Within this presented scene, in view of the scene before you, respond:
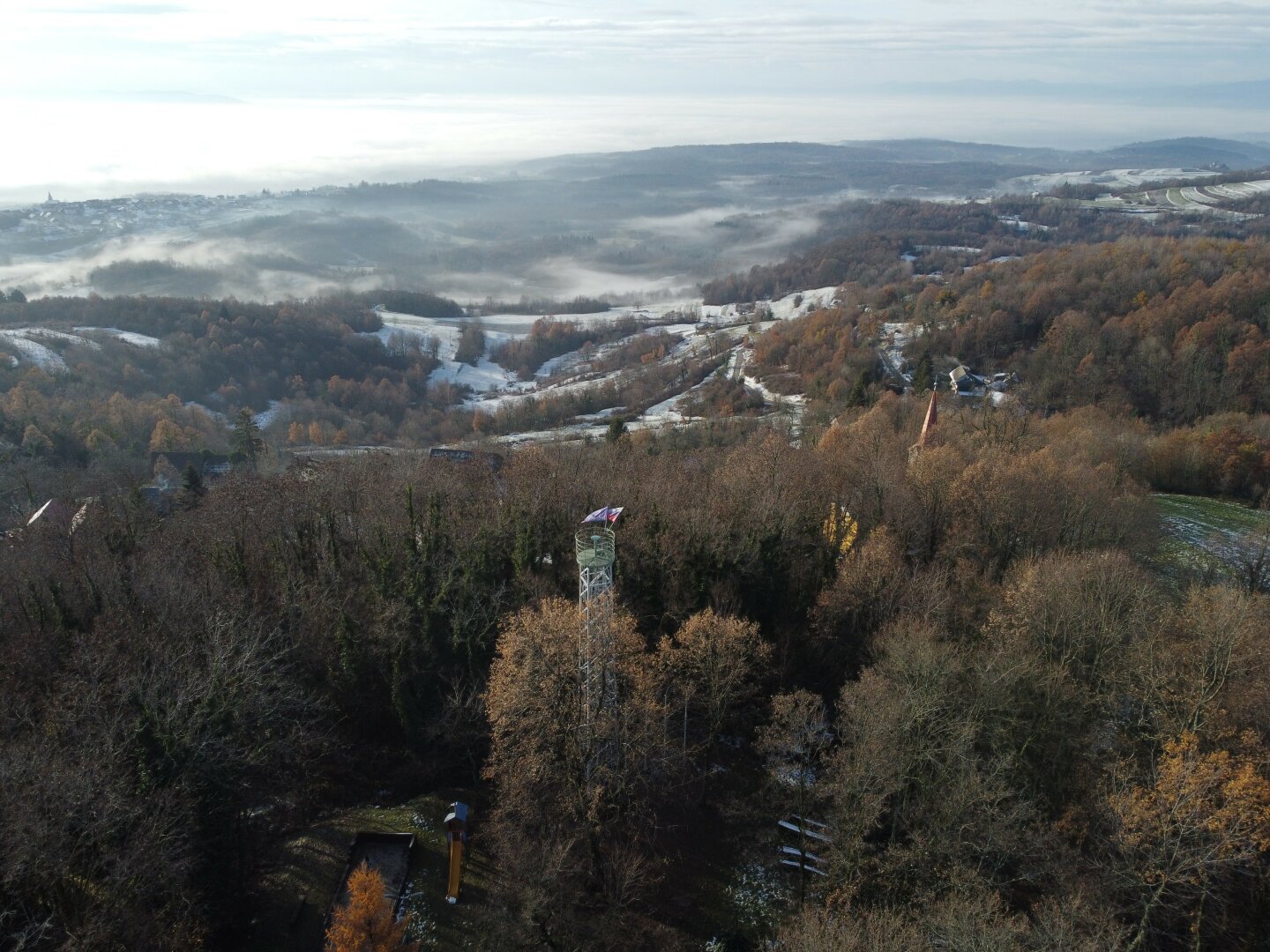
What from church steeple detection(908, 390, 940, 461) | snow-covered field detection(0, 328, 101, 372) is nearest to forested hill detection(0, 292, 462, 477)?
snow-covered field detection(0, 328, 101, 372)

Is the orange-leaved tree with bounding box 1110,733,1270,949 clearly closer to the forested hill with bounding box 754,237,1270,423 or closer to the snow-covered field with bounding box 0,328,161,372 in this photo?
the forested hill with bounding box 754,237,1270,423

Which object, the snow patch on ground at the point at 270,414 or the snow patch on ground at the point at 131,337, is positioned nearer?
the snow patch on ground at the point at 270,414

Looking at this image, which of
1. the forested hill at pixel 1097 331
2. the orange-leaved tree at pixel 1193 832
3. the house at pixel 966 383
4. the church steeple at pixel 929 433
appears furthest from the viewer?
the house at pixel 966 383

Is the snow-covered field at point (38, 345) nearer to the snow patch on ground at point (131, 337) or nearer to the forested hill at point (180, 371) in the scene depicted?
the forested hill at point (180, 371)

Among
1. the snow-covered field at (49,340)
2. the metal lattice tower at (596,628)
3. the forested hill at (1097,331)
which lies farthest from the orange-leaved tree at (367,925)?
the snow-covered field at (49,340)

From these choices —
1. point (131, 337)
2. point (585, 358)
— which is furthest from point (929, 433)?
point (131, 337)

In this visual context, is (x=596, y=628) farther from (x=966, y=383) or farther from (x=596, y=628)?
(x=966, y=383)
